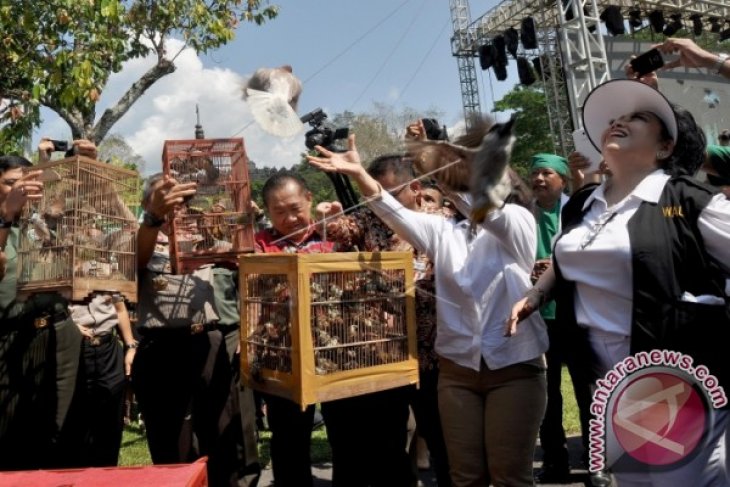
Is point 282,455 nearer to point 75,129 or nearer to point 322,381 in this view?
point 322,381

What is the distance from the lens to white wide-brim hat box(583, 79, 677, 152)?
2.44 metres

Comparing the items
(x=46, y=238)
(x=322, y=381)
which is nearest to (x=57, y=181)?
(x=46, y=238)

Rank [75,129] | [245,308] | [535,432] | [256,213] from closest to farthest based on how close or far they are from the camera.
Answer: [535,432]
[245,308]
[256,213]
[75,129]

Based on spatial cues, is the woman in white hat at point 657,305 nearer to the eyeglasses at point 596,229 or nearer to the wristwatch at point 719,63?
the eyeglasses at point 596,229

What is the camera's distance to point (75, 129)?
789cm

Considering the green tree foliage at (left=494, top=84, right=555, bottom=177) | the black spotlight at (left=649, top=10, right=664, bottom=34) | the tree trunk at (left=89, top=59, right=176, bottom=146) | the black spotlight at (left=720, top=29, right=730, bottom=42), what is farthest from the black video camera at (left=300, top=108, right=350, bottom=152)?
the green tree foliage at (left=494, top=84, right=555, bottom=177)

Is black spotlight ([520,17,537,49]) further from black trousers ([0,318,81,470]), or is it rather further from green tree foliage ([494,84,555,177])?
black trousers ([0,318,81,470])

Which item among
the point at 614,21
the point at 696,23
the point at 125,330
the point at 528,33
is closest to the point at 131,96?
the point at 125,330

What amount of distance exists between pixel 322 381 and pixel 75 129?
6277 millimetres

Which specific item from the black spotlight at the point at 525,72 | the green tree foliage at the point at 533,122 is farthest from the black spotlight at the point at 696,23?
the green tree foliage at the point at 533,122

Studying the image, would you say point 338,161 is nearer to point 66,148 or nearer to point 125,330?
point 66,148

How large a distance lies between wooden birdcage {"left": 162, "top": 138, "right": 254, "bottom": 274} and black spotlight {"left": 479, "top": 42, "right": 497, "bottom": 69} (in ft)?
53.5

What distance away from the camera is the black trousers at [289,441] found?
134 inches
